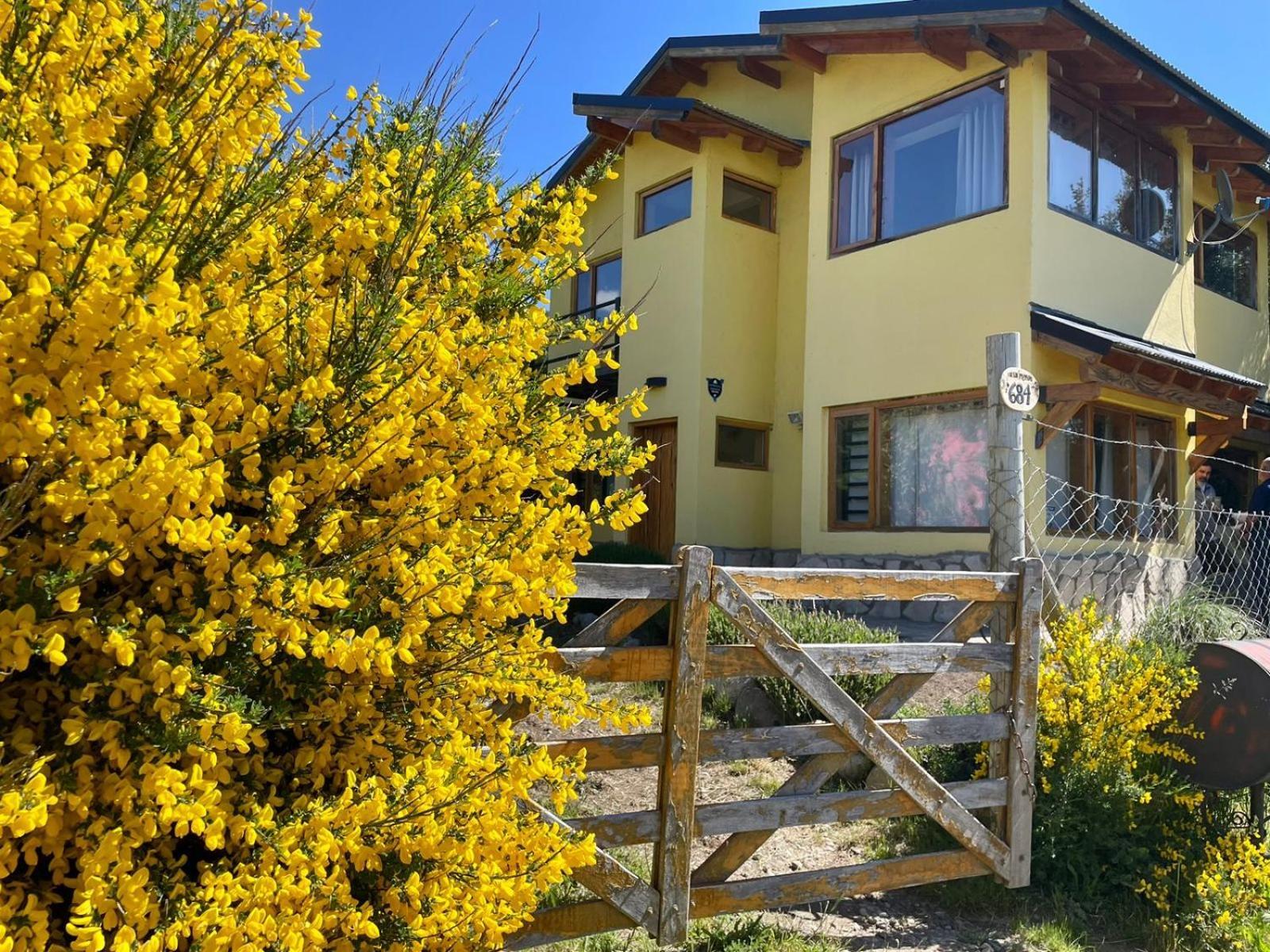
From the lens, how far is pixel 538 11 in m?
2.67

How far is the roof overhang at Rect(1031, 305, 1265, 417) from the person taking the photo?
8078 mm

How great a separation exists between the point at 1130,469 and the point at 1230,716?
598 centimetres

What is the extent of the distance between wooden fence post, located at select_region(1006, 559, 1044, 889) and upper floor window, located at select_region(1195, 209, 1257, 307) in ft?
30.6

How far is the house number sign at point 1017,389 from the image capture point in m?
4.49

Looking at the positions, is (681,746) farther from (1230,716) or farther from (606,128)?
(606,128)

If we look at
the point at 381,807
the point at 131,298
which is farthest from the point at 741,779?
the point at 131,298

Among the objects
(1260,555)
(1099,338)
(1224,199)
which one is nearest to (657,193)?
(1099,338)

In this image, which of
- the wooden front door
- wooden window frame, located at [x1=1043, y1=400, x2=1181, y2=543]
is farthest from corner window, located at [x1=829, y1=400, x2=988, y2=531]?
the wooden front door

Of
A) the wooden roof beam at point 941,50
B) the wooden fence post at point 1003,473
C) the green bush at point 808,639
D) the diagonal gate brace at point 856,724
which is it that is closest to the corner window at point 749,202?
the wooden roof beam at point 941,50

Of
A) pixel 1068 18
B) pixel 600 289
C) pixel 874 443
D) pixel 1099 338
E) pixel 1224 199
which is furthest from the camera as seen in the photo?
pixel 600 289

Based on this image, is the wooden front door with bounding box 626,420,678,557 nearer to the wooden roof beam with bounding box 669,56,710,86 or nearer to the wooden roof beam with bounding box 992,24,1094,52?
the wooden roof beam with bounding box 669,56,710,86

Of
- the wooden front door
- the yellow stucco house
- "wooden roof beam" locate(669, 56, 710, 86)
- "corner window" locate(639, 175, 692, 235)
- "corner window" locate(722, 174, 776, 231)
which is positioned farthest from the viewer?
Result: "wooden roof beam" locate(669, 56, 710, 86)

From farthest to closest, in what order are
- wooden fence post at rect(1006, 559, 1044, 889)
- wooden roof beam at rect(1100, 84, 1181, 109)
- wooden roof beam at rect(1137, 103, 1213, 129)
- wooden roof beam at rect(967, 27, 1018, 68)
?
wooden roof beam at rect(1137, 103, 1213, 129), wooden roof beam at rect(1100, 84, 1181, 109), wooden roof beam at rect(967, 27, 1018, 68), wooden fence post at rect(1006, 559, 1044, 889)

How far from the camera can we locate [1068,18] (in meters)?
8.27
